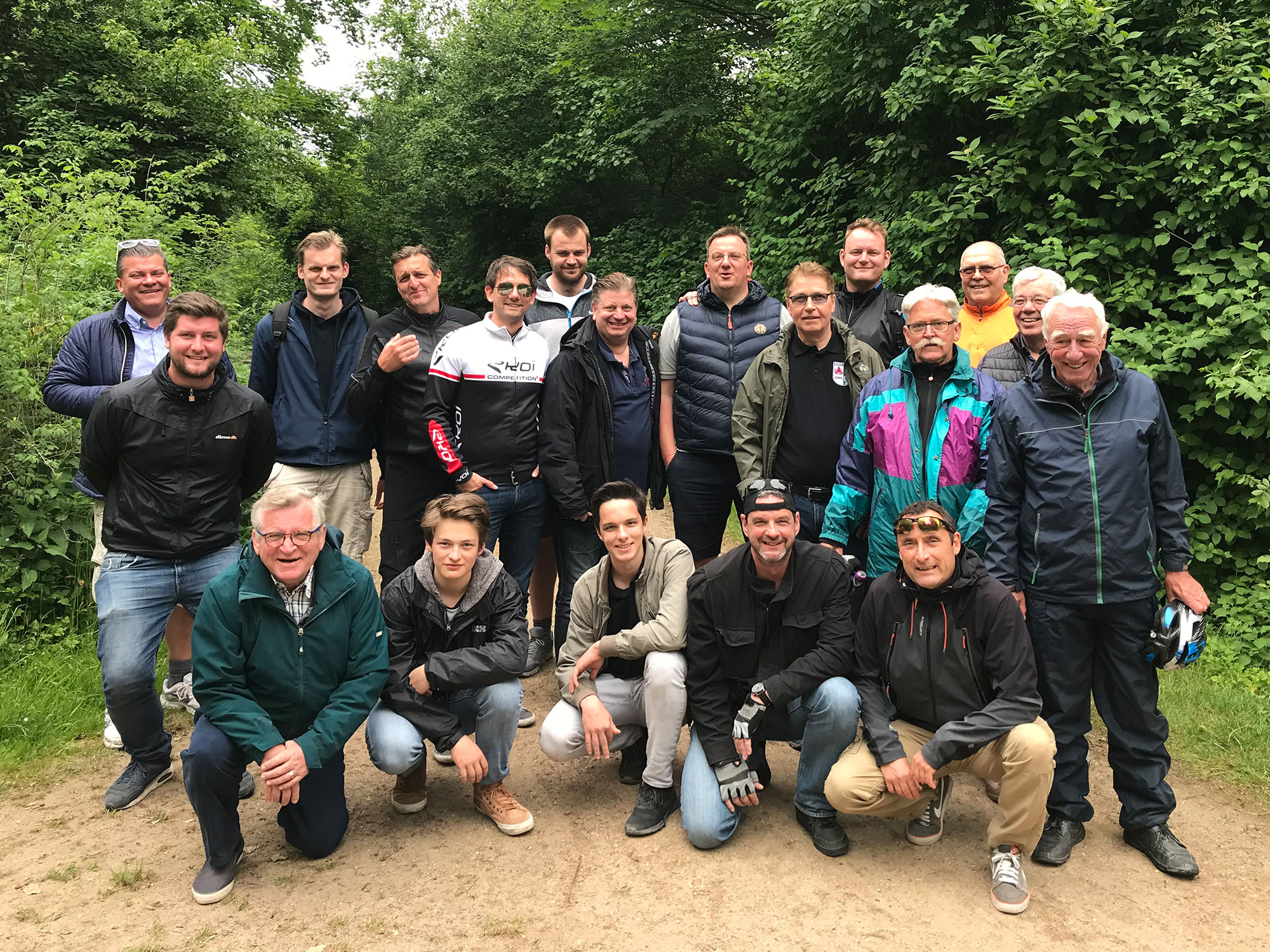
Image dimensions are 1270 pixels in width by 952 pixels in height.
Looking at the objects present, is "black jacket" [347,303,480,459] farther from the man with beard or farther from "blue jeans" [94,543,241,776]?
"blue jeans" [94,543,241,776]

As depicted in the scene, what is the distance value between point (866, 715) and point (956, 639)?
467 millimetres

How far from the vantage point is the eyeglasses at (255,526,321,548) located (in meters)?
3.52

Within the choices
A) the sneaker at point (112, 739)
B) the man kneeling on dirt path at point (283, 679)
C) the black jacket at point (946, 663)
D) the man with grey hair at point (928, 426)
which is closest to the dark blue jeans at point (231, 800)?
the man kneeling on dirt path at point (283, 679)

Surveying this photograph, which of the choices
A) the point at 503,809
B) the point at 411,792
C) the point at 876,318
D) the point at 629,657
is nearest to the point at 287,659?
the point at 411,792

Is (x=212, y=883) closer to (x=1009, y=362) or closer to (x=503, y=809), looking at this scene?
(x=503, y=809)

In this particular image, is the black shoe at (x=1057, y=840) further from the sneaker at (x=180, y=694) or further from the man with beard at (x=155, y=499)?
the sneaker at (x=180, y=694)

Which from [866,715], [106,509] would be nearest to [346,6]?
[106,509]

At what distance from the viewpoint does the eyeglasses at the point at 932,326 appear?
393 centimetres

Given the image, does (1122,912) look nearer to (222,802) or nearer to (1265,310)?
(222,802)

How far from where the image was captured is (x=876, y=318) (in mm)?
4816

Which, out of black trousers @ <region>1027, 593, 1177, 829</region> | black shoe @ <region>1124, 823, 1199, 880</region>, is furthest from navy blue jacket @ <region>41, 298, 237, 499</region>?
black shoe @ <region>1124, 823, 1199, 880</region>

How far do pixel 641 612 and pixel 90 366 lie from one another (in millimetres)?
3046

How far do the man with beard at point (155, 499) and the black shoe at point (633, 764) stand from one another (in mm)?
2048

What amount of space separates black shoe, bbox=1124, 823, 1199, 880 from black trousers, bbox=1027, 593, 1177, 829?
33mm
